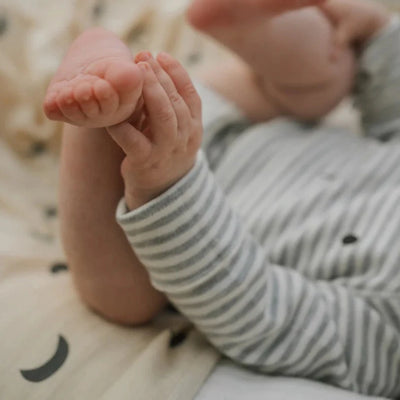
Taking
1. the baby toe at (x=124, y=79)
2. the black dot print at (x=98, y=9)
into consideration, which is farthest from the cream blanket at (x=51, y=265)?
the baby toe at (x=124, y=79)

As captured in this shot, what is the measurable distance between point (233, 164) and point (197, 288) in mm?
249

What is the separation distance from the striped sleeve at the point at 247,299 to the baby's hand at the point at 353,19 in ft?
1.14

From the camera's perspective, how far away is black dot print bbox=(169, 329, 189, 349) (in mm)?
527

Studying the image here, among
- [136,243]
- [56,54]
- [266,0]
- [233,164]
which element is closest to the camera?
[136,243]

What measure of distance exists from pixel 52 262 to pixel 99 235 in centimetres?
14

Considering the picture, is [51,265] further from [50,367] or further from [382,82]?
[382,82]

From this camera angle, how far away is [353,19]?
0.75 m

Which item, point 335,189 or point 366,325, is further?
point 335,189

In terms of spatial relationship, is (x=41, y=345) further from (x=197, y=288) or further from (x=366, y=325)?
(x=366, y=325)

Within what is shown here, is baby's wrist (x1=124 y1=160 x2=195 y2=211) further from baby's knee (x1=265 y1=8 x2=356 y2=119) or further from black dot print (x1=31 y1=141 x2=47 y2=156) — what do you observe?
black dot print (x1=31 y1=141 x2=47 y2=156)

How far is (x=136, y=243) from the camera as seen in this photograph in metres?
A: 0.45

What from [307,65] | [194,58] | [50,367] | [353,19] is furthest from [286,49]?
A: [50,367]

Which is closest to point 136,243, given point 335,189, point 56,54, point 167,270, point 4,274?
point 167,270

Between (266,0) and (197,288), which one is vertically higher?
(266,0)
